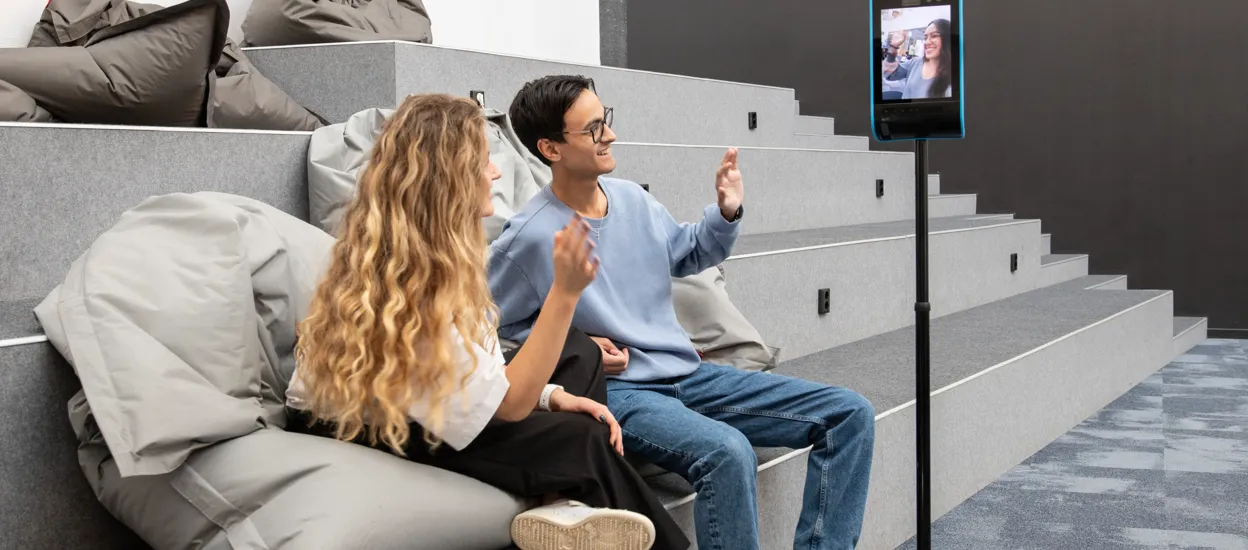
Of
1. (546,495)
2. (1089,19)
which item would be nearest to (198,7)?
(546,495)

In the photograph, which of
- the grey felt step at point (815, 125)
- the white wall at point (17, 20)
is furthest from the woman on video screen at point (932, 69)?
the grey felt step at point (815, 125)

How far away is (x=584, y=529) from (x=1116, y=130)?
4643 millimetres

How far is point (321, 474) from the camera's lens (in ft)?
4.48

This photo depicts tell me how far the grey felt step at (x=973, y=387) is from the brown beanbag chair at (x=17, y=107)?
4.03 ft

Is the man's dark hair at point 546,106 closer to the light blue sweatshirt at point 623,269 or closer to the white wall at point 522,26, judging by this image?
the light blue sweatshirt at point 623,269

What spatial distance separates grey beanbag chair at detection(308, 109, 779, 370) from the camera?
7.02 feet

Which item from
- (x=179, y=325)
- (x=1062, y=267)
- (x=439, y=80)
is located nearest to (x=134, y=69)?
(x=439, y=80)

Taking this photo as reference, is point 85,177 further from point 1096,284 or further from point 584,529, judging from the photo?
point 1096,284

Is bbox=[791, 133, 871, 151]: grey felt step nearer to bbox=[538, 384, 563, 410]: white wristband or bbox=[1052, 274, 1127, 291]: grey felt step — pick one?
bbox=[1052, 274, 1127, 291]: grey felt step

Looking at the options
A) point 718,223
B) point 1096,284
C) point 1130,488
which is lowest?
point 1130,488

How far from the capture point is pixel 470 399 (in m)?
1.42

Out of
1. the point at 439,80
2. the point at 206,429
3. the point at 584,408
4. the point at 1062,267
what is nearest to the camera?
the point at 206,429

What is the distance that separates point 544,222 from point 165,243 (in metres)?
0.60

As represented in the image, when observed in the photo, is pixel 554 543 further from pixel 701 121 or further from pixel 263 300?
pixel 701 121
